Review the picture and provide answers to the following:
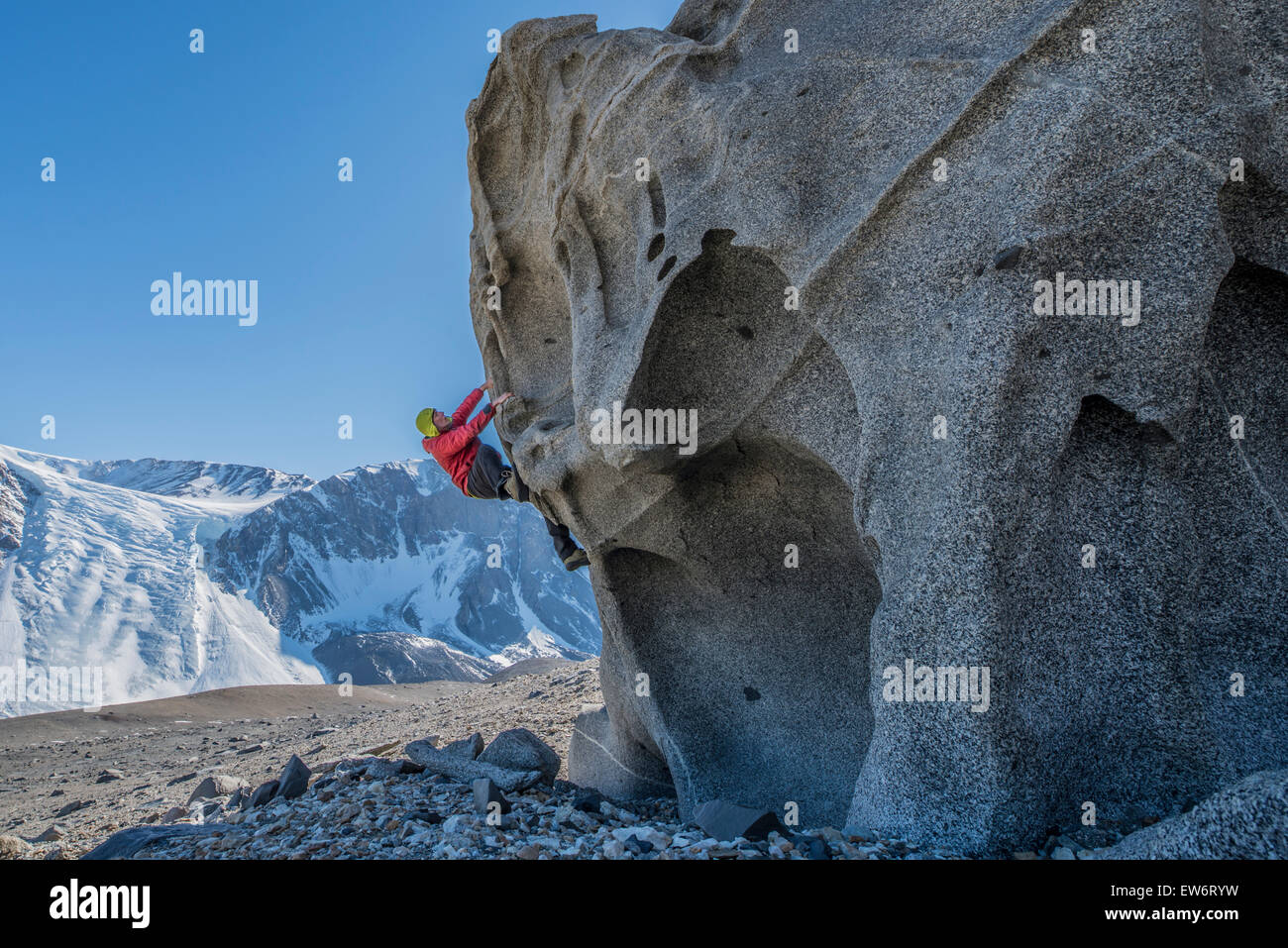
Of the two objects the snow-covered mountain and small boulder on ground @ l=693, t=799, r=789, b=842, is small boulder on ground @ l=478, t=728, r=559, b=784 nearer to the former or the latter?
small boulder on ground @ l=693, t=799, r=789, b=842

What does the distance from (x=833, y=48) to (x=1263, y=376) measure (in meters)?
4.25

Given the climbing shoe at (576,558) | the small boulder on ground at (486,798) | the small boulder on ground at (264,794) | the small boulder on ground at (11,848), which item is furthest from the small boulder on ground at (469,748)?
the small boulder on ground at (11,848)

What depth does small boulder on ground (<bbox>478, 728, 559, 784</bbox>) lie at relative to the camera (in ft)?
26.7

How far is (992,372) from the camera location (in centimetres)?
481

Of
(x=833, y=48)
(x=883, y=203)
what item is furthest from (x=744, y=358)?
(x=833, y=48)

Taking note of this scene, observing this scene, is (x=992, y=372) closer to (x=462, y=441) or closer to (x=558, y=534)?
(x=558, y=534)

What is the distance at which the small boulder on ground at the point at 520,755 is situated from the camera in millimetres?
8133

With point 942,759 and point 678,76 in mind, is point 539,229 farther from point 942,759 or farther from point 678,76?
point 942,759

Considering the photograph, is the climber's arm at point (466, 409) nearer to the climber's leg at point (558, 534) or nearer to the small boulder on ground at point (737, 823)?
the climber's leg at point (558, 534)

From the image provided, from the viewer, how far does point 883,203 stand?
19.1 ft
